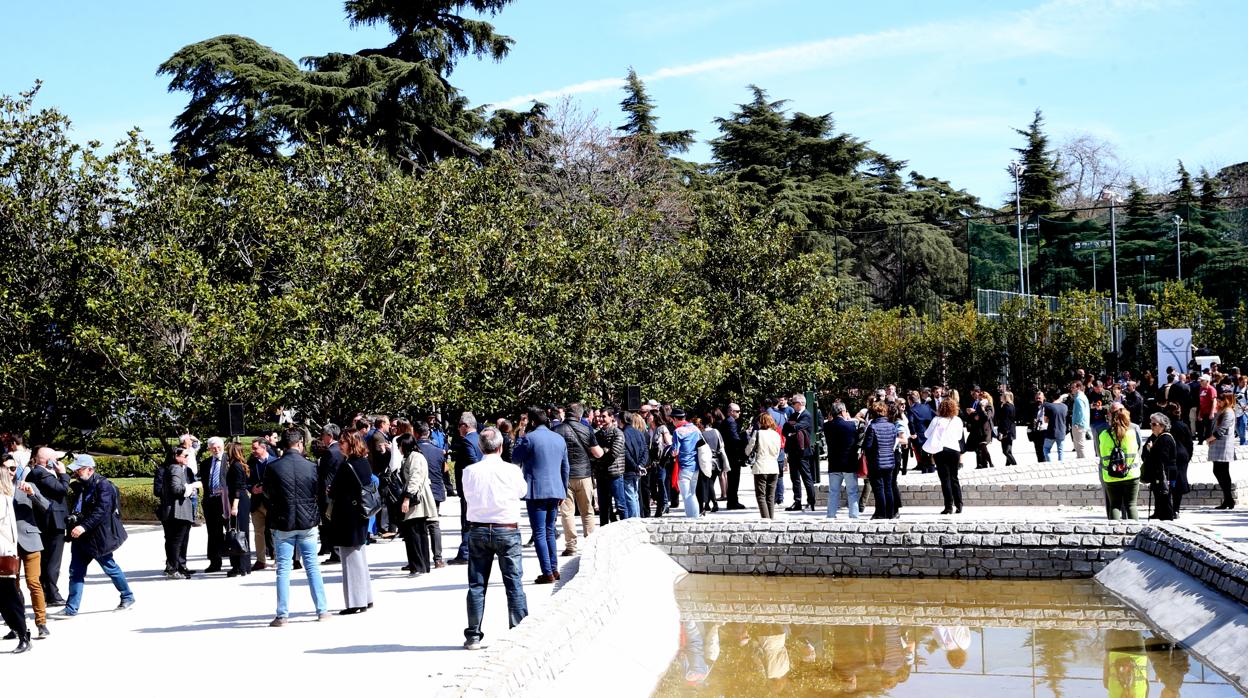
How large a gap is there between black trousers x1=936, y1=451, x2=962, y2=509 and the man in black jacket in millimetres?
8434

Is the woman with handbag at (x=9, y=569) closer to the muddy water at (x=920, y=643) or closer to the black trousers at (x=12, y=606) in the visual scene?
the black trousers at (x=12, y=606)

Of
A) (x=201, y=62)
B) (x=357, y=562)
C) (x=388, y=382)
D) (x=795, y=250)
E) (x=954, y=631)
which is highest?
A: (x=201, y=62)

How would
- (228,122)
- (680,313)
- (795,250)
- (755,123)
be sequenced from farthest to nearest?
(755,123)
(795,250)
(228,122)
(680,313)

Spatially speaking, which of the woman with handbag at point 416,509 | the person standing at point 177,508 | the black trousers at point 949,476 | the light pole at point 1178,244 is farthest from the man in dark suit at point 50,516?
the light pole at point 1178,244

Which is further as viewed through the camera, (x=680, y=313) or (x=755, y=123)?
(x=755, y=123)

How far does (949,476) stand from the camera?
16.4 metres

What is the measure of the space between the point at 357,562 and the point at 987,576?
636cm

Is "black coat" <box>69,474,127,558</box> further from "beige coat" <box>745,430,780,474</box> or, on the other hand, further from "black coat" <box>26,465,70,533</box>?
"beige coat" <box>745,430,780,474</box>

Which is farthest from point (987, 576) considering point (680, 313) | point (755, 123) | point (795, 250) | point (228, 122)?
point (755, 123)

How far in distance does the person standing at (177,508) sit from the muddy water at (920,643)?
5.27 metres

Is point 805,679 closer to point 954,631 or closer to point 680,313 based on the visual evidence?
point 954,631

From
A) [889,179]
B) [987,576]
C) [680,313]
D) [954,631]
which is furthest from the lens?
[889,179]

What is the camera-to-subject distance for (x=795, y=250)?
50.7m

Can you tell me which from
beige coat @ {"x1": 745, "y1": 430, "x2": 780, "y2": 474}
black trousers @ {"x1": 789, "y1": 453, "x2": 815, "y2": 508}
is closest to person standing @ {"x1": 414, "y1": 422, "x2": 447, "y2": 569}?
beige coat @ {"x1": 745, "y1": 430, "x2": 780, "y2": 474}
